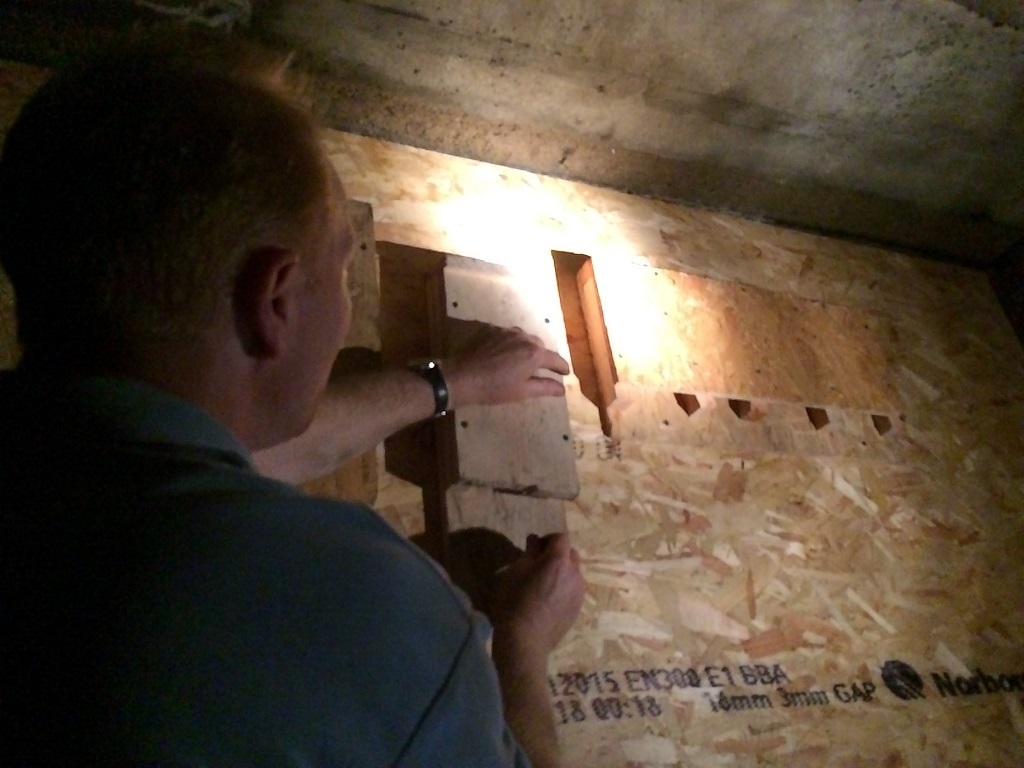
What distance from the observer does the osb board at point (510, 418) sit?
1392mm

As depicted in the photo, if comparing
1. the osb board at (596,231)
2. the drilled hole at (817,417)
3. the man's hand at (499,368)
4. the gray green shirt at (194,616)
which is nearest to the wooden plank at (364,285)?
the osb board at (596,231)

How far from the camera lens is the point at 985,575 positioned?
76.3 inches

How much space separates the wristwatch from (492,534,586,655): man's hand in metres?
0.31

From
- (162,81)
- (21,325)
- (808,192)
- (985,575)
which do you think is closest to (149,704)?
(21,325)

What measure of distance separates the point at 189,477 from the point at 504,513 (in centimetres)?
91

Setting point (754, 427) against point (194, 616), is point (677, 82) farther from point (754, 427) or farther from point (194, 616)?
point (194, 616)

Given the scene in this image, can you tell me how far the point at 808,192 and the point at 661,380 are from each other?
0.99m

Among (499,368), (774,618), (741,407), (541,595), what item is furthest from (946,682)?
(499,368)

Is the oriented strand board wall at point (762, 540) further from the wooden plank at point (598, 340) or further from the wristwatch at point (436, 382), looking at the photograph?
the wristwatch at point (436, 382)

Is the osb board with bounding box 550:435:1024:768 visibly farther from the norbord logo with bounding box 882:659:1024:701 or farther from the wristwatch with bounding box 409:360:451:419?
the wristwatch with bounding box 409:360:451:419

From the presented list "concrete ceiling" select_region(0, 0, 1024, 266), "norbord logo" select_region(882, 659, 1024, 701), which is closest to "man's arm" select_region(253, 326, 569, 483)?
"concrete ceiling" select_region(0, 0, 1024, 266)

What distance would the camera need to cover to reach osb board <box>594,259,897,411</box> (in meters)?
1.79

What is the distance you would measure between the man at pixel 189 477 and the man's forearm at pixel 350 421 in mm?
324

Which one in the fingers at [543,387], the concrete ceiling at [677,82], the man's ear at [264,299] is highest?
the concrete ceiling at [677,82]
